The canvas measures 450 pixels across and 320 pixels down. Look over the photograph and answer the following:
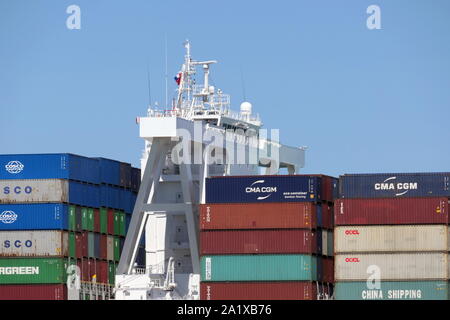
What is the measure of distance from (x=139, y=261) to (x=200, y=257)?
44.9ft

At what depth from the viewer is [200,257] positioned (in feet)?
534

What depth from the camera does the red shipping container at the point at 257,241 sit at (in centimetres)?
16100

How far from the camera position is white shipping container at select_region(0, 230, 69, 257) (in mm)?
164625

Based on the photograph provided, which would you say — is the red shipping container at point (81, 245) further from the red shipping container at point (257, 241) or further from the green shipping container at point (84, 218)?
the red shipping container at point (257, 241)

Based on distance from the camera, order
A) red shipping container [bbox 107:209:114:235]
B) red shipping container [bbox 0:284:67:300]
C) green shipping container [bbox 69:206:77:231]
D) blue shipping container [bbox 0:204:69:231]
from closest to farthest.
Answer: red shipping container [bbox 0:284:67:300], blue shipping container [bbox 0:204:69:231], green shipping container [bbox 69:206:77:231], red shipping container [bbox 107:209:114:235]

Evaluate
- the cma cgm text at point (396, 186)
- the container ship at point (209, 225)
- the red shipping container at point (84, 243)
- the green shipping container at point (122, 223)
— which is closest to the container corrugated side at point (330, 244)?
the container ship at point (209, 225)

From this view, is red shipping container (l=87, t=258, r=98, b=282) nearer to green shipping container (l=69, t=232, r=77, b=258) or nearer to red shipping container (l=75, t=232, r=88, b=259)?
red shipping container (l=75, t=232, r=88, b=259)

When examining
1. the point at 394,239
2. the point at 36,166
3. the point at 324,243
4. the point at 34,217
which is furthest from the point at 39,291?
the point at 394,239

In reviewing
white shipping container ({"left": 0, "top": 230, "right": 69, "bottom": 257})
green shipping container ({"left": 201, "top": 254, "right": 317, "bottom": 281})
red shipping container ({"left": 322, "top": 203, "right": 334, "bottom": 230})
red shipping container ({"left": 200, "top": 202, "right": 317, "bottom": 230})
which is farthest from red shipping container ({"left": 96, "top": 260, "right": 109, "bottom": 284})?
red shipping container ({"left": 322, "top": 203, "right": 334, "bottom": 230})

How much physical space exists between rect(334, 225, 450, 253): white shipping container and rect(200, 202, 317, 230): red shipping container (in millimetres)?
2378

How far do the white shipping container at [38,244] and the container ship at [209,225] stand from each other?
2.5 inches
